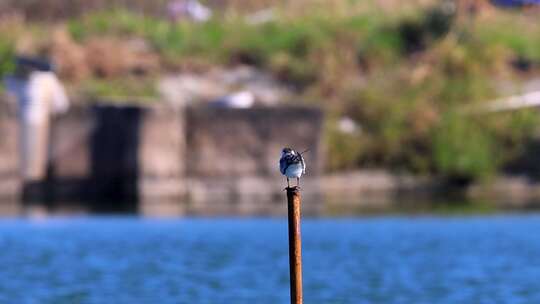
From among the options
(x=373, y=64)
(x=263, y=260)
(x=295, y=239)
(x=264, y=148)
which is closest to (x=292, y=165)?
(x=295, y=239)

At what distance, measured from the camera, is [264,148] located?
25.3 m

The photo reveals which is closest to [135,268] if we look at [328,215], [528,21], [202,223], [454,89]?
[202,223]

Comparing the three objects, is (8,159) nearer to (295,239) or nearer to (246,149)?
(246,149)

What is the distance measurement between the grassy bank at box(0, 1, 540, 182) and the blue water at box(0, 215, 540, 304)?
4895 mm

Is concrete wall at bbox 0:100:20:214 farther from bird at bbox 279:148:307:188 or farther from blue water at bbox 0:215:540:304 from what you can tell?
bird at bbox 279:148:307:188

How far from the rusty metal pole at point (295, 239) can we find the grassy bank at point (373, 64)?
16.7m

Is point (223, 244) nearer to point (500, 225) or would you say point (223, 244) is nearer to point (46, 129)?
point (500, 225)

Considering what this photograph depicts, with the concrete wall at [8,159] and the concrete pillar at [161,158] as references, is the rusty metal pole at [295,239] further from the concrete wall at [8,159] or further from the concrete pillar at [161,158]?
the concrete wall at [8,159]

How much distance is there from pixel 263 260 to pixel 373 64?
43.1ft

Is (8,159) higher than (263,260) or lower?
higher

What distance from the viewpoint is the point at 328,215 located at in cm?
2336

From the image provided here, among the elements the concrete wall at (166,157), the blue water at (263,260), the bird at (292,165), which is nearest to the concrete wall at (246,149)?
the concrete wall at (166,157)

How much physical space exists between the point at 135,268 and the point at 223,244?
7.91 ft

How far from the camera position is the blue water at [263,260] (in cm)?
1536
